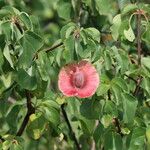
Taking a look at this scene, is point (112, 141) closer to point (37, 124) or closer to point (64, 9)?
point (37, 124)

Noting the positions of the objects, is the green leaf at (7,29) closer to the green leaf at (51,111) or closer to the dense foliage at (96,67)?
the dense foliage at (96,67)

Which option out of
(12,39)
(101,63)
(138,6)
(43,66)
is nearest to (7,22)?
(12,39)

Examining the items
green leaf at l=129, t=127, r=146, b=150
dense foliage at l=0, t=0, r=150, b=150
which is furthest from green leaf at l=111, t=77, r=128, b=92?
green leaf at l=129, t=127, r=146, b=150

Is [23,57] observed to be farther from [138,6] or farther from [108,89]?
[138,6]

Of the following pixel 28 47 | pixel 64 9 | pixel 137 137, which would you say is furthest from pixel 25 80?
pixel 64 9

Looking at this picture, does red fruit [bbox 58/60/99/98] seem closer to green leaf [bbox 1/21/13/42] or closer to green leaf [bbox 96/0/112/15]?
green leaf [bbox 1/21/13/42]

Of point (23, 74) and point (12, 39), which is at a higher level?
point (12, 39)
